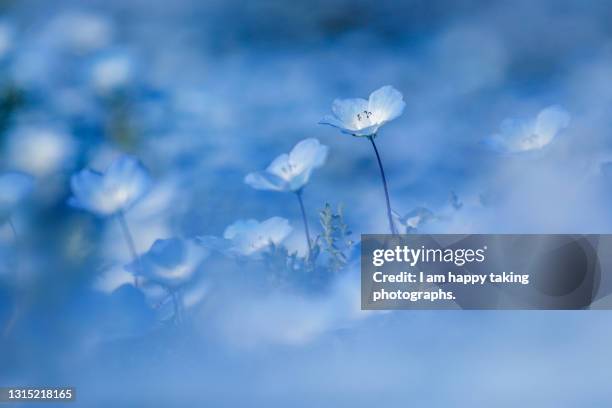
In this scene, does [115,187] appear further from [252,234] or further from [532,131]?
[532,131]

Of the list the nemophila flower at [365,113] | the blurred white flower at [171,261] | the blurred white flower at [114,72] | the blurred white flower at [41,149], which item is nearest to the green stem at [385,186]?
the nemophila flower at [365,113]

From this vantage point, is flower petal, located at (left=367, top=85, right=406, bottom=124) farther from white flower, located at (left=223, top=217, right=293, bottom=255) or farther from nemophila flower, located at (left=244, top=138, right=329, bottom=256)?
white flower, located at (left=223, top=217, right=293, bottom=255)

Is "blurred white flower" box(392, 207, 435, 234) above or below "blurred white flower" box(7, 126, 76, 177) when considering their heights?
below

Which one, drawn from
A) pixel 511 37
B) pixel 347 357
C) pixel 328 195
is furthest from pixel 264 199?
pixel 511 37

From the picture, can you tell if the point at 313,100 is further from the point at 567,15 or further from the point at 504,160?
the point at 567,15

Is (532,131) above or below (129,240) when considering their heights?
above

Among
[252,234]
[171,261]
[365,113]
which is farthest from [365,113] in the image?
[171,261]
